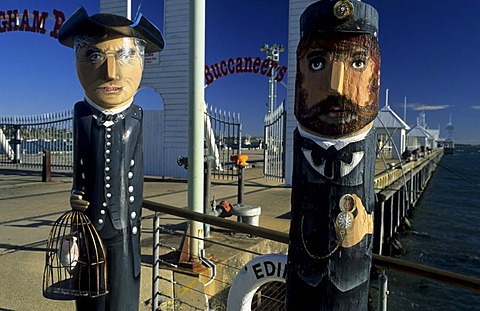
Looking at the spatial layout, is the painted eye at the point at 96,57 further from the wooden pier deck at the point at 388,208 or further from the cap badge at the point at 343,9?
the wooden pier deck at the point at 388,208

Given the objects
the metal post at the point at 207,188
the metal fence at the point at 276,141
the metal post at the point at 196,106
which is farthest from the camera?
the metal fence at the point at 276,141

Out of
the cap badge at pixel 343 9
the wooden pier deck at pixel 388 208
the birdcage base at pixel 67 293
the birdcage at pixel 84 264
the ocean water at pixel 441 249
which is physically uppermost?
the cap badge at pixel 343 9

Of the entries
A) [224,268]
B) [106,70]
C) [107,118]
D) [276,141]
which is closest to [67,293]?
[107,118]

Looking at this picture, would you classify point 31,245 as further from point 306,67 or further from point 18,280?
point 306,67

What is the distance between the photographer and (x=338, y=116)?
1.64 metres

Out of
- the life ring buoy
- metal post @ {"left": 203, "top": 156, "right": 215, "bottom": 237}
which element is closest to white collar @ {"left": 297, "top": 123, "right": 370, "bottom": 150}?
the life ring buoy

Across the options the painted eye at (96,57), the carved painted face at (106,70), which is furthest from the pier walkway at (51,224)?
the painted eye at (96,57)

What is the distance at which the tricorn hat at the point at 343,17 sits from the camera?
1603 millimetres

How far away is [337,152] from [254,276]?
1.05 meters

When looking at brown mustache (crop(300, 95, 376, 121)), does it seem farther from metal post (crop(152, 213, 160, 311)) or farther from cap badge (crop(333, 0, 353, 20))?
metal post (crop(152, 213, 160, 311))

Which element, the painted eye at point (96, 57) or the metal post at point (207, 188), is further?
the metal post at point (207, 188)

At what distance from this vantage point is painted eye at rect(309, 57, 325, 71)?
5.45 ft

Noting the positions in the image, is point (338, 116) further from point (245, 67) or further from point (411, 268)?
point (245, 67)

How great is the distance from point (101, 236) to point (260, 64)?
10.3 m
